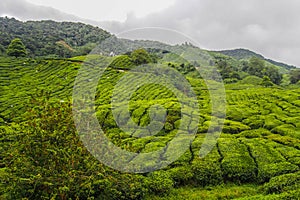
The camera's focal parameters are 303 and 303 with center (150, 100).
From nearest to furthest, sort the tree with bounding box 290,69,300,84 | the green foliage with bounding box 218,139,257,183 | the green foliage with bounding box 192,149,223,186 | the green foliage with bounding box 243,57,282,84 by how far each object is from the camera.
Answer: the green foliage with bounding box 192,149,223,186 → the green foliage with bounding box 218,139,257,183 → the tree with bounding box 290,69,300,84 → the green foliage with bounding box 243,57,282,84

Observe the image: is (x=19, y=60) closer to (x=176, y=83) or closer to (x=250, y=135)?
(x=176, y=83)

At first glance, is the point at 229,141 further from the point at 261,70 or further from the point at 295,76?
the point at 261,70

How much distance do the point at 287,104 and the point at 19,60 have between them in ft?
171

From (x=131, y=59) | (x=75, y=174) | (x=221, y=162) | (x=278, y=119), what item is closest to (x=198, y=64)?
(x=131, y=59)

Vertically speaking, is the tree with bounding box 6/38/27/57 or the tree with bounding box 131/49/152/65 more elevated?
the tree with bounding box 131/49/152/65

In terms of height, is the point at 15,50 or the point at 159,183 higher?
the point at 15,50

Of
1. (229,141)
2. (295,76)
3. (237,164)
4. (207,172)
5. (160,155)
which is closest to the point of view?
(207,172)

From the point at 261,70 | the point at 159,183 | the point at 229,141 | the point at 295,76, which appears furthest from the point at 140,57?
the point at 159,183

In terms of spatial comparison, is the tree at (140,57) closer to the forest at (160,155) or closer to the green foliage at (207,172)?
the forest at (160,155)

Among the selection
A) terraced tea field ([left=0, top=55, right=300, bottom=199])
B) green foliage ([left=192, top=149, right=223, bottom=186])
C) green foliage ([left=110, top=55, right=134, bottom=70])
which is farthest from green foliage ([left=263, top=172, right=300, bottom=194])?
green foliage ([left=110, top=55, right=134, bottom=70])

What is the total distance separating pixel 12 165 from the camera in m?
12.0

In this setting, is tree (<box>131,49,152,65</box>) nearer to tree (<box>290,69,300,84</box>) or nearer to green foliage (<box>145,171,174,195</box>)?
tree (<box>290,69,300,84</box>)

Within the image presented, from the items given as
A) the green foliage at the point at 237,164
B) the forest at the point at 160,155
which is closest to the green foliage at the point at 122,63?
the forest at the point at 160,155

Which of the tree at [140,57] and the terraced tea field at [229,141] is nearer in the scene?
the terraced tea field at [229,141]
